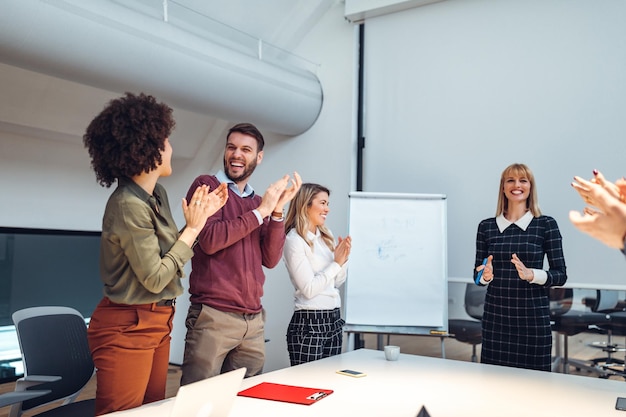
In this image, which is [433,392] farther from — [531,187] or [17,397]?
[531,187]

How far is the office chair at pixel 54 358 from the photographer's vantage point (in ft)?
6.77

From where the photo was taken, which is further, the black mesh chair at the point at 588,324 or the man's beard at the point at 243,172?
the black mesh chair at the point at 588,324

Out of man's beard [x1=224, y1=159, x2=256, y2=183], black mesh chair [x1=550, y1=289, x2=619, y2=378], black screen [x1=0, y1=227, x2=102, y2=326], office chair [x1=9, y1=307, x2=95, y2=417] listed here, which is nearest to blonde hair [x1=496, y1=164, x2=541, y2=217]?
black mesh chair [x1=550, y1=289, x2=619, y2=378]

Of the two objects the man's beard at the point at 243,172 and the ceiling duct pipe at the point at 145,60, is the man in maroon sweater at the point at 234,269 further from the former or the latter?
the ceiling duct pipe at the point at 145,60

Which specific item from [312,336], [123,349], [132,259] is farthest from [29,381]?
Result: [312,336]

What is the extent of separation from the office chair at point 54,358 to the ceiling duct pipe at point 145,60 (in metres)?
1.40

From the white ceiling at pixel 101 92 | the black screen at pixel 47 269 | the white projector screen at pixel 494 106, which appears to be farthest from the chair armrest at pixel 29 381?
the white projector screen at pixel 494 106

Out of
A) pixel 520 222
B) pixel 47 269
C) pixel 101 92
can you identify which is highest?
pixel 101 92

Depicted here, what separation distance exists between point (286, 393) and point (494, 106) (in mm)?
3082

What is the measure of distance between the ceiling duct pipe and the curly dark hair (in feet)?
4.97

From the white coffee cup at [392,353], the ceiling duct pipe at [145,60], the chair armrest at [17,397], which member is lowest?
the chair armrest at [17,397]

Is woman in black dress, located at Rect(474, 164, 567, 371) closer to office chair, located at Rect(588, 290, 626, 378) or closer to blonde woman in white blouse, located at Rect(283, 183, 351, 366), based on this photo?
blonde woman in white blouse, located at Rect(283, 183, 351, 366)

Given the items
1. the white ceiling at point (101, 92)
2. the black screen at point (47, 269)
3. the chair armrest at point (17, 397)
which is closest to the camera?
the chair armrest at point (17, 397)

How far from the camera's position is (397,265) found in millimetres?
3908
